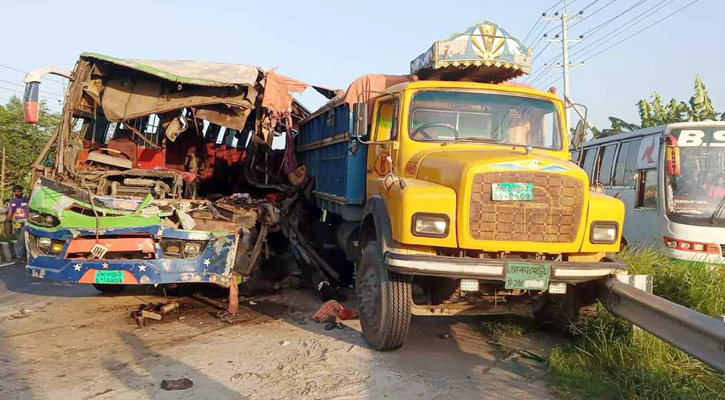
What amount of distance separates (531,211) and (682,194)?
422cm

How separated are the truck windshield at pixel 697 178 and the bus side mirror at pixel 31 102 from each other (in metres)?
7.75

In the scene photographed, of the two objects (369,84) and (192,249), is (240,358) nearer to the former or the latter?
(192,249)

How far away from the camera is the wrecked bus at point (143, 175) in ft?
18.7

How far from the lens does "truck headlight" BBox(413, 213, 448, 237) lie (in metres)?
4.57

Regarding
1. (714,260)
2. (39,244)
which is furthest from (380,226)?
(714,260)

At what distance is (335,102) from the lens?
7.43m

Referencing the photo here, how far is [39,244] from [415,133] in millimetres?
3990

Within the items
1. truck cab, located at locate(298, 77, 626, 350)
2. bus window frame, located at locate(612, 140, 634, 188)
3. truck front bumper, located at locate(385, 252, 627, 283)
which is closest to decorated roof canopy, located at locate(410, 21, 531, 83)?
truck cab, located at locate(298, 77, 626, 350)

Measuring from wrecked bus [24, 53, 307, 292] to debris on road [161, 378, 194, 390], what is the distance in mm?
1617

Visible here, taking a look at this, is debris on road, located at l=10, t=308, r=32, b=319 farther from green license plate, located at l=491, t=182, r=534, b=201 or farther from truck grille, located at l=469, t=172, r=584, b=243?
green license plate, located at l=491, t=182, r=534, b=201

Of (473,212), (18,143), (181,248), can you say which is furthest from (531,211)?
(18,143)

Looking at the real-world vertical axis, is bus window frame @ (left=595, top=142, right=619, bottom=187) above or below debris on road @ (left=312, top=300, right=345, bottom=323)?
above

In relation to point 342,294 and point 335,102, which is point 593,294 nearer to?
point 342,294

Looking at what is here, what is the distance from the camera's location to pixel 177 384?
4.24m
